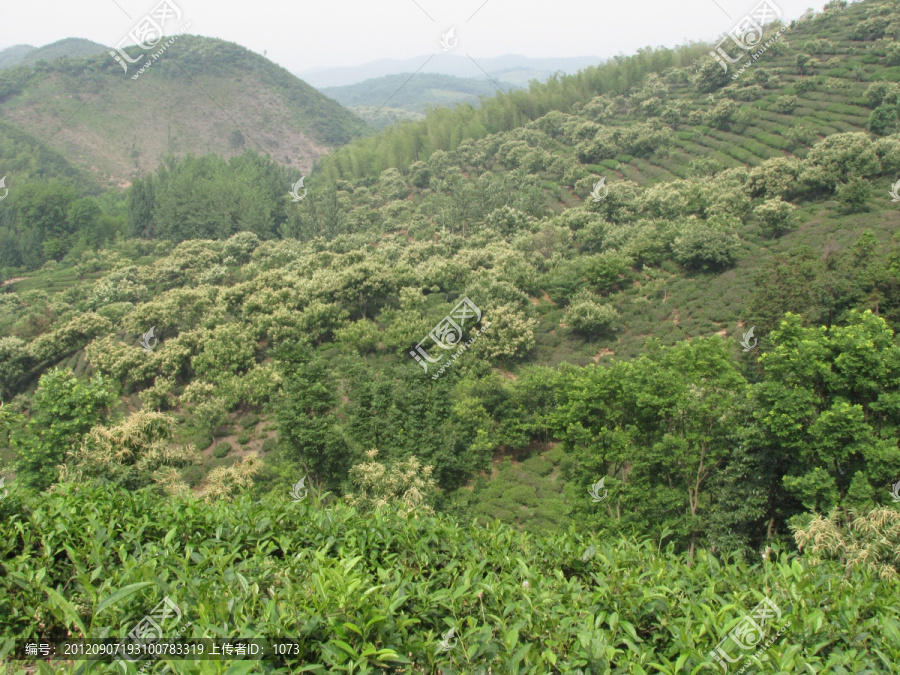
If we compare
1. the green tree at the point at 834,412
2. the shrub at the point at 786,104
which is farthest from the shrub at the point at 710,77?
the green tree at the point at 834,412

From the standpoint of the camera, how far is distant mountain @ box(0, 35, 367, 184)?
90500 mm

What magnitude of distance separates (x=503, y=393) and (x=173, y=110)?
108 metres

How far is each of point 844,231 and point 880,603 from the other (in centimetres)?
2967

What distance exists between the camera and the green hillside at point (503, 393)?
4289mm

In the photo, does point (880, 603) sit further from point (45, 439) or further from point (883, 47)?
point (883, 47)

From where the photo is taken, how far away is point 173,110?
104 m

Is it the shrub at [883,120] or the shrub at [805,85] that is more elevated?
the shrub at [805,85]

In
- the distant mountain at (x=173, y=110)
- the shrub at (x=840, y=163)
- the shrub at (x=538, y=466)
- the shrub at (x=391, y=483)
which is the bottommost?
the shrub at (x=538, y=466)

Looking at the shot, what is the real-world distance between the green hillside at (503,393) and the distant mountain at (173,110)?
4264 cm

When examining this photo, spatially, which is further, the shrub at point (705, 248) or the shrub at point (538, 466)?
the shrub at point (705, 248)

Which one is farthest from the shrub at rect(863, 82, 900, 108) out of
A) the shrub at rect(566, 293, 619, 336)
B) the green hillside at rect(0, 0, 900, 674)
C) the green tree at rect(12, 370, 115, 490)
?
the green tree at rect(12, 370, 115, 490)

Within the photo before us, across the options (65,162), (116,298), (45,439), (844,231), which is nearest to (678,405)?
(45,439)

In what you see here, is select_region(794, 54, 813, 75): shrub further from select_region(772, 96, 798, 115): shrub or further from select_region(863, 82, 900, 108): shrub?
select_region(863, 82, 900, 108): shrub

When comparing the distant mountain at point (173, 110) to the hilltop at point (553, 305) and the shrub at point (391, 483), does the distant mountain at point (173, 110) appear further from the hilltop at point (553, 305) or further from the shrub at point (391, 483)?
the shrub at point (391, 483)
